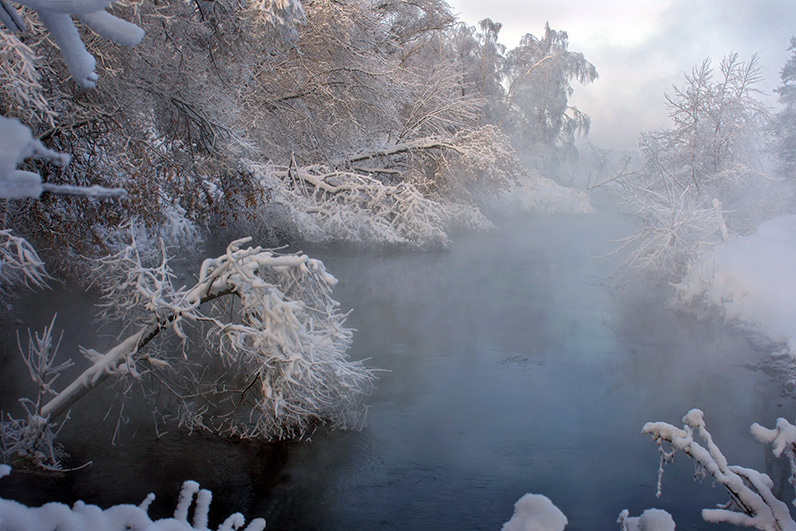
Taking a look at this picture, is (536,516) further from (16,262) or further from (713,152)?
(713,152)

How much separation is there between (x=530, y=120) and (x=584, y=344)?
20205 mm

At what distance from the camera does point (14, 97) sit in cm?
436

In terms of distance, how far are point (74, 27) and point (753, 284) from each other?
11797mm

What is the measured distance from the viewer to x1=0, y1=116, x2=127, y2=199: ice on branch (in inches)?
25.9

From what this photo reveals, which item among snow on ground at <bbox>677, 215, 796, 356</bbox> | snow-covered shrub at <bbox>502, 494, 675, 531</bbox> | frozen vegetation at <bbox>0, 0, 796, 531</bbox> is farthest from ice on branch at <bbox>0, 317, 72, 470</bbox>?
snow on ground at <bbox>677, 215, 796, 356</bbox>

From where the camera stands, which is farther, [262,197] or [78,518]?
[262,197]

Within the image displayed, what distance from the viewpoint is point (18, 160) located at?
2.24 ft

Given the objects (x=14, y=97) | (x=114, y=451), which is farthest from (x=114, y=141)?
(x=114, y=451)

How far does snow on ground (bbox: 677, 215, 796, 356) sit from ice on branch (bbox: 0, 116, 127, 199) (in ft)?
35.1

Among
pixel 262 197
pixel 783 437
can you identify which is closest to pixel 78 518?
pixel 783 437

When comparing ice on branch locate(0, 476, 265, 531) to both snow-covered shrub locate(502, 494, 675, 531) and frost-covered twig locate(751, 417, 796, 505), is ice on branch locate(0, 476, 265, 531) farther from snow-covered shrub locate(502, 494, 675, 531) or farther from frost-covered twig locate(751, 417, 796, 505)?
frost-covered twig locate(751, 417, 796, 505)

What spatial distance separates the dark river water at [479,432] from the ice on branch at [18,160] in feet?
16.8

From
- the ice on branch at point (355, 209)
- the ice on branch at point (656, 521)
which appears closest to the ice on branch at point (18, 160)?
the ice on branch at point (656, 521)

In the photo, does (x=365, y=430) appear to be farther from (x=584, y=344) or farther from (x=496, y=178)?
(x=496, y=178)
